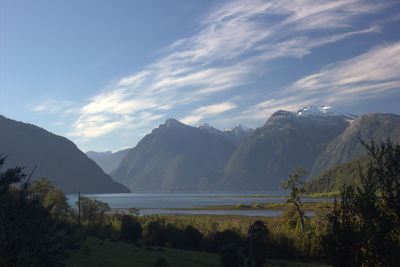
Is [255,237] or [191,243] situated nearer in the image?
[255,237]

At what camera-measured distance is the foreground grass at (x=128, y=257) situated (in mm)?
36753

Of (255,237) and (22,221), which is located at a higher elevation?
(22,221)

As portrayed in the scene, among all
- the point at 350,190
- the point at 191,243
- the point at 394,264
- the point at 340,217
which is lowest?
the point at 191,243

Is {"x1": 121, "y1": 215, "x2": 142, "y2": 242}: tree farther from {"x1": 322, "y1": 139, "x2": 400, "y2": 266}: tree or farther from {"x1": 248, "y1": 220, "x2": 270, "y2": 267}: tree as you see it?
{"x1": 322, "y1": 139, "x2": 400, "y2": 266}: tree

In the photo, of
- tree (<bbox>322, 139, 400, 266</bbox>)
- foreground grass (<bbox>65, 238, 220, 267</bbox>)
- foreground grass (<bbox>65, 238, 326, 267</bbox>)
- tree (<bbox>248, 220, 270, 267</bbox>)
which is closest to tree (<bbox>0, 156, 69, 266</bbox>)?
foreground grass (<bbox>65, 238, 326, 267</bbox>)

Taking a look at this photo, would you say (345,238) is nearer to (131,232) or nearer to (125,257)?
(125,257)

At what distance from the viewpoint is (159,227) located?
61.5 m

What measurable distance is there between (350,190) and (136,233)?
43294 millimetres

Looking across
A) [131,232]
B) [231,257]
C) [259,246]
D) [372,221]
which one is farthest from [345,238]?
[131,232]

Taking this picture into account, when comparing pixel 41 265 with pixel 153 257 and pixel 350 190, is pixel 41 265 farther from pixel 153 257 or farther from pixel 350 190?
pixel 153 257

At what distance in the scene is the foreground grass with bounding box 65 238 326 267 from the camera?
36.8 m

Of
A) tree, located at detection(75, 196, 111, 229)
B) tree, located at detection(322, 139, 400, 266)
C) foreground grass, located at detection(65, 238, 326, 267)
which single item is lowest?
foreground grass, located at detection(65, 238, 326, 267)

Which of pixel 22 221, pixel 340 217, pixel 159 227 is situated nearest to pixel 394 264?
pixel 340 217

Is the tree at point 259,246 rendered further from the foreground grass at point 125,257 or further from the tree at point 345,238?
the tree at point 345,238
